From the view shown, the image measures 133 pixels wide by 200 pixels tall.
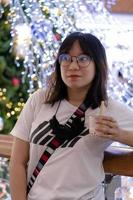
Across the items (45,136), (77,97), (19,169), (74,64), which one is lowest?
(19,169)

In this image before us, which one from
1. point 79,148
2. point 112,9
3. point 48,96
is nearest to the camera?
point 79,148

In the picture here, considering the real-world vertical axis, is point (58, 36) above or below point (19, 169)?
above

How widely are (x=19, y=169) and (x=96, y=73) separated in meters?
0.41

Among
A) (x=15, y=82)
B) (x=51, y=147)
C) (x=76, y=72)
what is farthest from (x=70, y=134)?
(x=15, y=82)

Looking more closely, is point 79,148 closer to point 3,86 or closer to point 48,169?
point 48,169

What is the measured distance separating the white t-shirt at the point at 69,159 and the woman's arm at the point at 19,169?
0.07 ft

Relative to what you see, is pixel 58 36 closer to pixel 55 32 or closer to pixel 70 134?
pixel 55 32

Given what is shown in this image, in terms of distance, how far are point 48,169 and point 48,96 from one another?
250 mm

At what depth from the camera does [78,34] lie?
1272 mm

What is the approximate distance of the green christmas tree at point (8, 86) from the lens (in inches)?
105

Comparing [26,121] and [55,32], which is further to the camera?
[55,32]

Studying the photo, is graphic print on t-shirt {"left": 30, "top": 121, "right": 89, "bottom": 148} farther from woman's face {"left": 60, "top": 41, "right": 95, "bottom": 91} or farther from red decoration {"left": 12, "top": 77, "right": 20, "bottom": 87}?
red decoration {"left": 12, "top": 77, "right": 20, "bottom": 87}

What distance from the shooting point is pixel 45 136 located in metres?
1.25

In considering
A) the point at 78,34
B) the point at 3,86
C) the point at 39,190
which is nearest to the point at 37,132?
the point at 39,190
